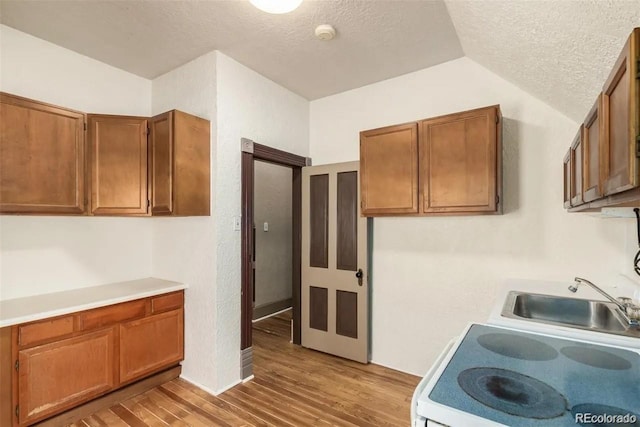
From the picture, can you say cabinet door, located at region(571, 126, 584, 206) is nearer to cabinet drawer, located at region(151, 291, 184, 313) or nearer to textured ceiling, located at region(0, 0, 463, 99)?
textured ceiling, located at region(0, 0, 463, 99)

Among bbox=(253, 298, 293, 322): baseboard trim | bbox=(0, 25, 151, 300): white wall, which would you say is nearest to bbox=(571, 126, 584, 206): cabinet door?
bbox=(0, 25, 151, 300): white wall

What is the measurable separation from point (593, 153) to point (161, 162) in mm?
2740

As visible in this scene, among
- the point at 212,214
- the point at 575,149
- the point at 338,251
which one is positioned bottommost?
the point at 338,251

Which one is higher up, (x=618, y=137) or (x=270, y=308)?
(x=618, y=137)

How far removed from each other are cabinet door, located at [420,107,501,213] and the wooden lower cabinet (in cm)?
241

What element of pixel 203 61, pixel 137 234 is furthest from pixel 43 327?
pixel 203 61

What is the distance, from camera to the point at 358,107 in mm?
3330

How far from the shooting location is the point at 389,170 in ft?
8.67

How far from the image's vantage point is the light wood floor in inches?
89.6

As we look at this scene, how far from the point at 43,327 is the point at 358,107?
3.19 metres

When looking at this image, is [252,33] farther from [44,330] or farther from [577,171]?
[44,330]

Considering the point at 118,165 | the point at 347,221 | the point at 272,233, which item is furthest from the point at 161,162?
the point at 272,233

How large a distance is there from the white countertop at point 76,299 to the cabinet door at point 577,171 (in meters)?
2.92

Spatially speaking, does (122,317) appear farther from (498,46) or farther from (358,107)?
(498,46)
